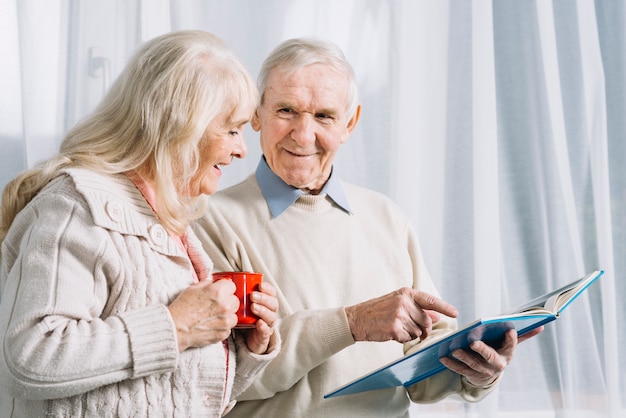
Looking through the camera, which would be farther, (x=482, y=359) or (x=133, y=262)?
(x=482, y=359)

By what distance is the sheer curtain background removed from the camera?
2.13m

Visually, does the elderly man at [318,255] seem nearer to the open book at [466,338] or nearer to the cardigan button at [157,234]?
the open book at [466,338]

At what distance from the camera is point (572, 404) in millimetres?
2238

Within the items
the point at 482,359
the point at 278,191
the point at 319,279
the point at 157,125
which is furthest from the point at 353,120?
the point at 157,125

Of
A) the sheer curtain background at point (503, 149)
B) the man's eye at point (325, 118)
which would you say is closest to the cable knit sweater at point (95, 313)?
the man's eye at point (325, 118)

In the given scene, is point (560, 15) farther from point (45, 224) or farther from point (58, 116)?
point (45, 224)

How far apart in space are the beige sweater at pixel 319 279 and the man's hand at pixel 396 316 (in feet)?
0.10

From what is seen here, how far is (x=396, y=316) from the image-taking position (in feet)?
4.78

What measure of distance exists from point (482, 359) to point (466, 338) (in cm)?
15

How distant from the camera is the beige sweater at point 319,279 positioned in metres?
1.52

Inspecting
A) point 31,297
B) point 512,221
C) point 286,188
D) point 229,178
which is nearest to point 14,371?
point 31,297

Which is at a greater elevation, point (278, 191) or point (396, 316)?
point (278, 191)

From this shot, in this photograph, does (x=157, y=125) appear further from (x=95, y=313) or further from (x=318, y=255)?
(x=318, y=255)

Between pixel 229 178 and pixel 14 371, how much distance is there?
3.58 ft
